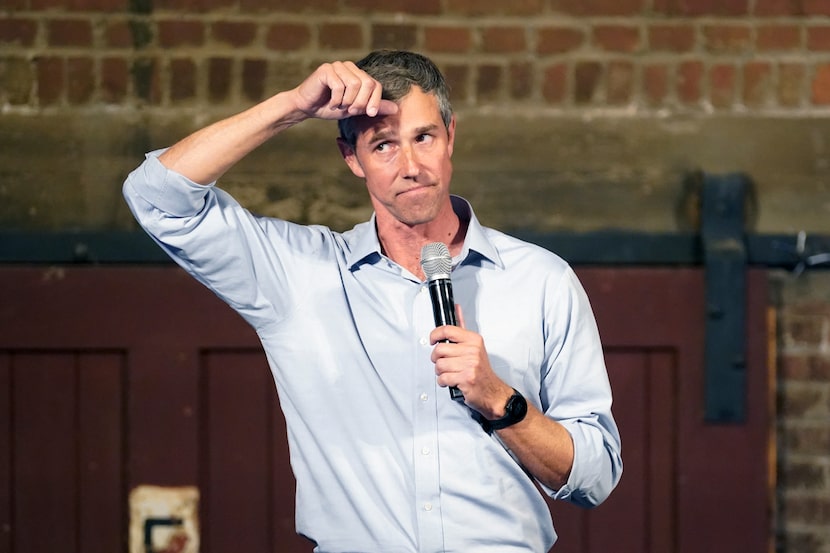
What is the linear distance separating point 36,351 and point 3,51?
0.89 metres

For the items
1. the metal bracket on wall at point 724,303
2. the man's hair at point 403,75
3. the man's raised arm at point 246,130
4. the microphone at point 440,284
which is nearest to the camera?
the microphone at point 440,284

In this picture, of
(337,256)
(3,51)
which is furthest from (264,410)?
(337,256)

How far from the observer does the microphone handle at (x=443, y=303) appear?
181 cm

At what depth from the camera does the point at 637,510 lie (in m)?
3.65

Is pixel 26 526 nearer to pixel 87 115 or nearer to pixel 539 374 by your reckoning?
pixel 87 115

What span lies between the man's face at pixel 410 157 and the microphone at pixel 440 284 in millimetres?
125

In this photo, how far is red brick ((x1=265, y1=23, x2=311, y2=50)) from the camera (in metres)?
3.67

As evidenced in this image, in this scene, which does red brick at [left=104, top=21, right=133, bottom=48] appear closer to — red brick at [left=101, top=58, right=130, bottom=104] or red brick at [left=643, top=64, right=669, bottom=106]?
red brick at [left=101, top=58, right=130, bottom=104]

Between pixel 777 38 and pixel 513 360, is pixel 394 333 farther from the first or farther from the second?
pixel 777 38

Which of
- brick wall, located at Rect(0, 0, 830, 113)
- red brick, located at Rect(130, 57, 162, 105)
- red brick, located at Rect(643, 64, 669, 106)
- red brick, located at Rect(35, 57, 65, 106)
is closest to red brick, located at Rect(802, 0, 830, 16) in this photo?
brick wall, located at Rect(0, 0, 830, 113)

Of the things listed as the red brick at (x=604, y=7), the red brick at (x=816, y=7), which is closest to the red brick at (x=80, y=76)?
the red brick at (x=604, y=7)

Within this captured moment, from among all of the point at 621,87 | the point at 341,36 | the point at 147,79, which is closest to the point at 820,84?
the point at 621,87

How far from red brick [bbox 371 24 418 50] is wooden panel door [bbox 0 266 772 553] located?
85 centimetres

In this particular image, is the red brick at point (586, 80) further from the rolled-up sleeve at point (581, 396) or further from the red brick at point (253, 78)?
the rolled-up sleeve at point (581, 396)
